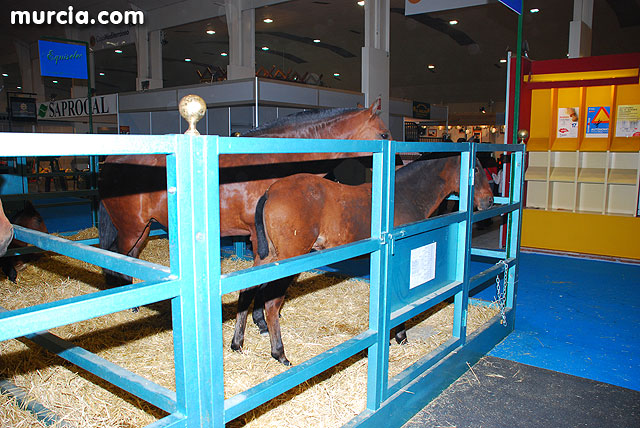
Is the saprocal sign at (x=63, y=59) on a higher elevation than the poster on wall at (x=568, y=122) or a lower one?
higher

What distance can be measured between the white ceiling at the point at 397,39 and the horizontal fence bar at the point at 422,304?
20.8ft

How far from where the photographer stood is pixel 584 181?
6570 mm

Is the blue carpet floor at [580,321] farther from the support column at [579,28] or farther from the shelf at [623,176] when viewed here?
the support column at [579,28]

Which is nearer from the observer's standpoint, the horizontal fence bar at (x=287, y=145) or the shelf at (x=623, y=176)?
the horizontal fence bar at (x=287, y=145)

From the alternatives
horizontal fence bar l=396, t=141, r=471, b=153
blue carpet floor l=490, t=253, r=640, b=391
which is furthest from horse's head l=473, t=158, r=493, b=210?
blue carpet floor l=490, t=253, r=640, b=391

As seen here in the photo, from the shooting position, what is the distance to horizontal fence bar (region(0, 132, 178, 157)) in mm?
965

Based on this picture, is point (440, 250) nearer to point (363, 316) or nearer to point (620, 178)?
point (363, 316)

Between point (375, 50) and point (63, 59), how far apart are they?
5534 mm

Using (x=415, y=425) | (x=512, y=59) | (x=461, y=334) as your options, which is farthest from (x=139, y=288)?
(x=512, y=59)

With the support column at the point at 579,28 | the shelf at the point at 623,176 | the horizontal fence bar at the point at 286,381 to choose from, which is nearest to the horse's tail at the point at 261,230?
the horizontal fence bar at the point at 286,381

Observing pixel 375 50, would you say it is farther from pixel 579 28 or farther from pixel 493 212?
pixel 493 212

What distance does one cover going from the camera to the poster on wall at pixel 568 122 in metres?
6.81

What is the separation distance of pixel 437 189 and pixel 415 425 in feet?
5.76

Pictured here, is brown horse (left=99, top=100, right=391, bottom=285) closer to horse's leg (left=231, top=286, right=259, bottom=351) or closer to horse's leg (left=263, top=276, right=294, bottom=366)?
horse's leg (left=231, top=286, right=259, bottom=351)
